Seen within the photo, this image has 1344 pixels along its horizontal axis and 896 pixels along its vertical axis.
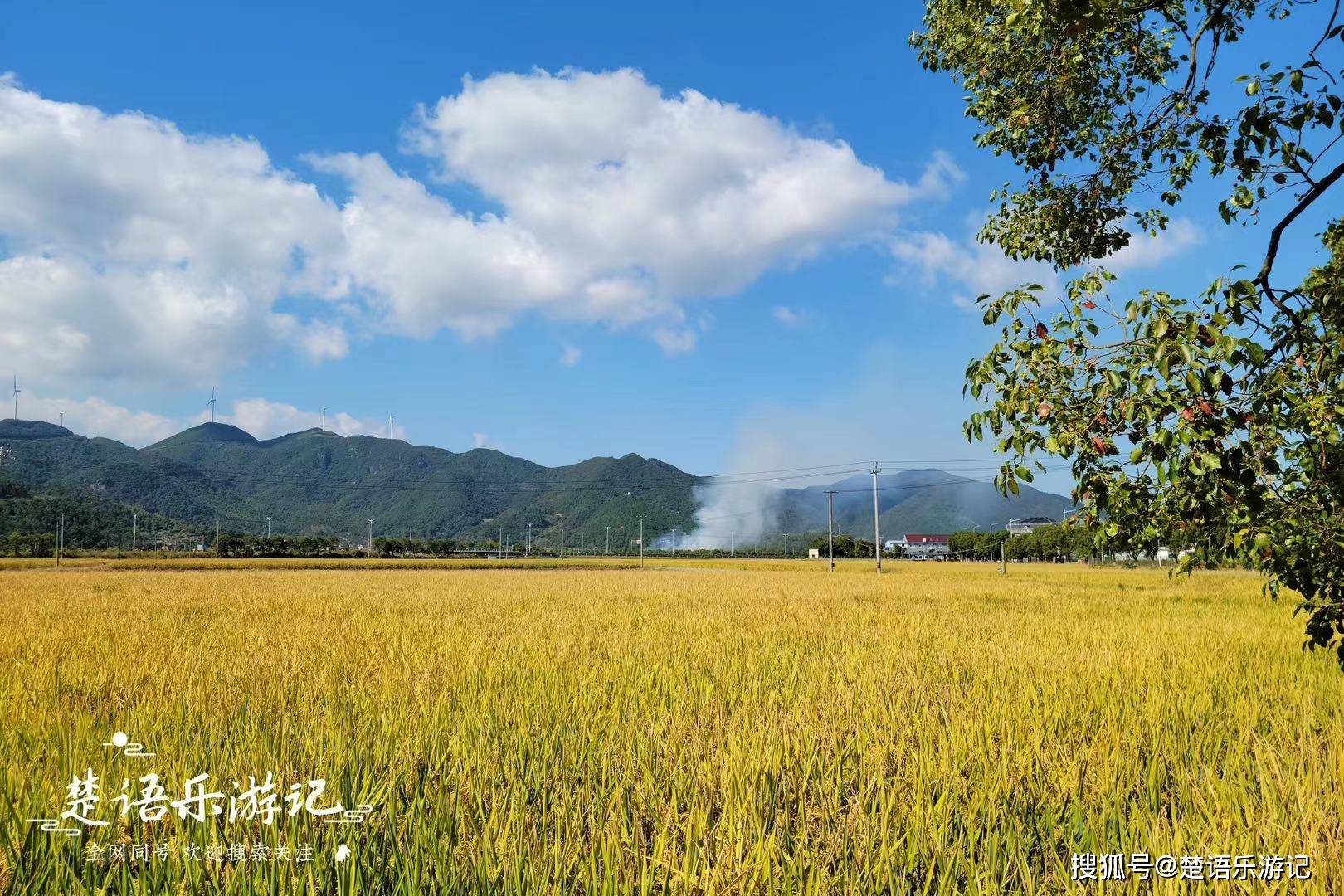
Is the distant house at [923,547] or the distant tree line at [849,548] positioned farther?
the distant house at [923,547]

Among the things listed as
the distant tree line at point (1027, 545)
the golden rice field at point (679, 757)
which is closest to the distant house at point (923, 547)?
the distant tree line at point (1027, 545)

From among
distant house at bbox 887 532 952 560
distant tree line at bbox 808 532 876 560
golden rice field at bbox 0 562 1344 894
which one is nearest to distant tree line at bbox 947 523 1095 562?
distant house at bbox 887 532 952 560

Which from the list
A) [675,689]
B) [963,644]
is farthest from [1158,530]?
[963,644]

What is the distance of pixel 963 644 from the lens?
7691 mm

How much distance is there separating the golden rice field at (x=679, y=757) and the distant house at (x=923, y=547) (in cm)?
13876

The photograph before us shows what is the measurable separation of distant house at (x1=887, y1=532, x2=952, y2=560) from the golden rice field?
139 m

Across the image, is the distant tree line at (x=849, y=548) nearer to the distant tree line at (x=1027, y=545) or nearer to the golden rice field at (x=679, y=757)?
the distant tree line at (x=1027, y=545)

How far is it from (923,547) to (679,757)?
586 feet

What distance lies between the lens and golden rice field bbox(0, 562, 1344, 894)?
2.23 meters

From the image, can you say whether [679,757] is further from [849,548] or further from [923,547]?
[923,547]

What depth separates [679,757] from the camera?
3.28 m

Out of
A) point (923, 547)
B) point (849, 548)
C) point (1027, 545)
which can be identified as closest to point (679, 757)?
point (1027, 545)

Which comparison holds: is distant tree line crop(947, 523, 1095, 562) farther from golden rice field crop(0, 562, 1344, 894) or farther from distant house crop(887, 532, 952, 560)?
golden rice field crop(0, 562, 1344, 894)

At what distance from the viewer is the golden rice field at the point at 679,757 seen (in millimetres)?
2229
